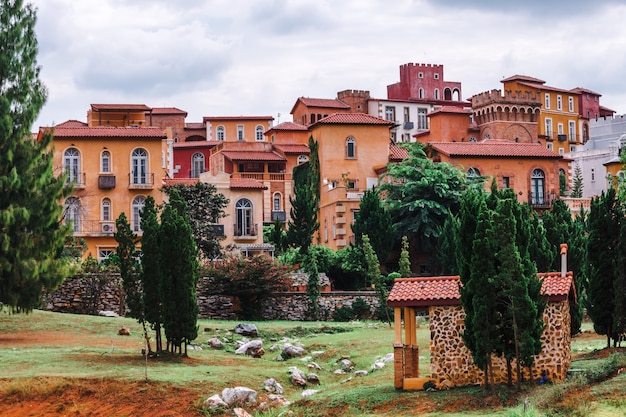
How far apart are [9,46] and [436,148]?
46696 mm

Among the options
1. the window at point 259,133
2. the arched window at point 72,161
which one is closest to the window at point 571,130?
the window at point 259,133

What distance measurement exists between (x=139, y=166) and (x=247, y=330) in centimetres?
2778

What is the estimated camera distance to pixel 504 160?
8188 centimetres

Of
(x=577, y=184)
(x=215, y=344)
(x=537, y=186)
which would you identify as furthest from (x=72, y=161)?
(x=577, y=184)

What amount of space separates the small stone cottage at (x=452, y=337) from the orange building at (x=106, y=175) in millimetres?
41495

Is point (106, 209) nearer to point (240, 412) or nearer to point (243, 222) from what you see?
point (243, 222)

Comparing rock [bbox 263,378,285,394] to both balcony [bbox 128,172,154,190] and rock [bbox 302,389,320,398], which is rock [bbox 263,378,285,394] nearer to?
rock [bbox 302,389,320,398]

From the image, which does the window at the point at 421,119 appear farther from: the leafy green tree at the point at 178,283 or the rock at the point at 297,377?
the rock at the point at 297,377

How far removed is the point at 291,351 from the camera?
1682 inches

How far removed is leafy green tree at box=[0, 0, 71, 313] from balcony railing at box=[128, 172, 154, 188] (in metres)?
34.9

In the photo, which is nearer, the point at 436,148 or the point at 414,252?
the point at 414,252

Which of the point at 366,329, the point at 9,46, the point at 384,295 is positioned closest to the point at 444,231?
the point at 384,295

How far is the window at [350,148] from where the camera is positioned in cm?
8175

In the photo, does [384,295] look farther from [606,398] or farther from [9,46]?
[606,398]
